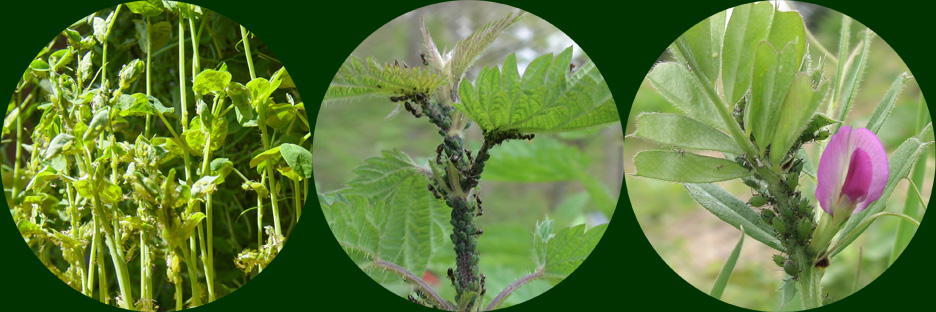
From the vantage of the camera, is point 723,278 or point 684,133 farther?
point 723,278

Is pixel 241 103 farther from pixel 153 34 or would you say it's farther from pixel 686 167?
pixel 686 167

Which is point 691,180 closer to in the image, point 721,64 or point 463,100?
point 721,64

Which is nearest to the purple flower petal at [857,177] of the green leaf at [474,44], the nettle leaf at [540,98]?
the nettle leaf at [540,98]

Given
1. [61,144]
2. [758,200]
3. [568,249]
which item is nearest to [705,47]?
[758,200]

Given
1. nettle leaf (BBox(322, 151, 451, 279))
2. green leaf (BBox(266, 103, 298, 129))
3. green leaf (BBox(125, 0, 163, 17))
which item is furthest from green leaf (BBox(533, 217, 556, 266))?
green leaf (BBox(125, 0, 163, 17))

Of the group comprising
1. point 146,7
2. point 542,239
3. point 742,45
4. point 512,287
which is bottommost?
point 512,287

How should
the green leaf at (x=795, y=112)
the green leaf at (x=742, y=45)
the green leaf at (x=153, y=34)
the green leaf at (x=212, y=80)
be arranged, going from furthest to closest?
the green leaf at (x=153, y=34) → the green leaf at (x=212, y=80) → the green leaf at (x=742, y=45) → the green leaf at (x=795, y=112)

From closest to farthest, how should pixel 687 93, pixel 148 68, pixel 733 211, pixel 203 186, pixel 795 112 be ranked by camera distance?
pixel 795 112 → pixel 687 93 → pixel 733 211 → pixel 203 186 → pixel 148 68

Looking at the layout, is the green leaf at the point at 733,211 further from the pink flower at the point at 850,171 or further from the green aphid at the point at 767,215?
the pink flower at the point at 850,171
